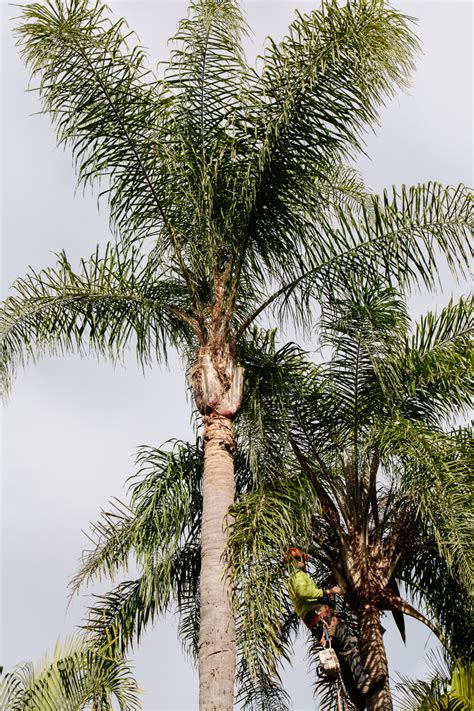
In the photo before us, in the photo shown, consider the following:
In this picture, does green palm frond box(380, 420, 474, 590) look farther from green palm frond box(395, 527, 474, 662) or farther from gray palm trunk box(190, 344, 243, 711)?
gray palm trunk box(190, 344, 243, 711)

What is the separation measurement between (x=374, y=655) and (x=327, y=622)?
64 centimetres

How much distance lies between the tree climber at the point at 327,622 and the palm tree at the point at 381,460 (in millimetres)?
146

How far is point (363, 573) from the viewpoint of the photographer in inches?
430

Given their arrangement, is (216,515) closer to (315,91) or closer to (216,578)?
(216,578)

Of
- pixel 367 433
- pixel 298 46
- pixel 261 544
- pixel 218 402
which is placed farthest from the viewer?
pixel 367 433

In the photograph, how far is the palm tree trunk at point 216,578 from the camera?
836 centimetres

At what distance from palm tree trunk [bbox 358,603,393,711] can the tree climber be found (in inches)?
3.0

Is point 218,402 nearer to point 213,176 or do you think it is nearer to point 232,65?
point 213,176

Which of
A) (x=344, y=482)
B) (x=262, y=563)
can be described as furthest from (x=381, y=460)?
(x=262, y=563)

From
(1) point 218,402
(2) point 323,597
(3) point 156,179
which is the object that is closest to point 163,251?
(3) point 156,179

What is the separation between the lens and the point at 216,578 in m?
8.85

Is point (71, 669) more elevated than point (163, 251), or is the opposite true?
point (163, 251)

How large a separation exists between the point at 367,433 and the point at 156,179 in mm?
3347

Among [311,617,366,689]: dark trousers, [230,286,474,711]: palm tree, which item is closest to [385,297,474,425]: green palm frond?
[230,286,474,711]: palm tree
